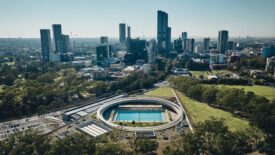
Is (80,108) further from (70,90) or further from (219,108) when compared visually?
(219,108)

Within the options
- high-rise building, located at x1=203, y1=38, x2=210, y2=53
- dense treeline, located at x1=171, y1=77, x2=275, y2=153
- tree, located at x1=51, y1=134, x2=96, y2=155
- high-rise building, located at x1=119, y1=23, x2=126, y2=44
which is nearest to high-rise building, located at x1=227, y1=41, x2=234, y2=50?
high-rise building, located at x1=203, y1=38, x2=210, y2=53

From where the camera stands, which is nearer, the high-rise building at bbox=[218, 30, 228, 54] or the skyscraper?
the skyscraper

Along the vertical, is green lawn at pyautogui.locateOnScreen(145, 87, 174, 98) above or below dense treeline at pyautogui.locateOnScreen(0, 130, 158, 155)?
above

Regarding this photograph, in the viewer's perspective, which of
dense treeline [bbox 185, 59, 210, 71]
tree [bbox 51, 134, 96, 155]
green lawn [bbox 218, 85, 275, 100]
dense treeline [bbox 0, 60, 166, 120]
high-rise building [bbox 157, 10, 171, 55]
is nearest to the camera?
tree [bbox 51, 134, 96, 155]

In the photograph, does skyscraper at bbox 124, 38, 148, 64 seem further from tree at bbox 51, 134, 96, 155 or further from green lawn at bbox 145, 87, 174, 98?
tree at bbox 51, 134, 96, 155

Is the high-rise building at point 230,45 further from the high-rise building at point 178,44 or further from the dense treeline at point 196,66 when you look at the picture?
the dense treeline at point 196,66

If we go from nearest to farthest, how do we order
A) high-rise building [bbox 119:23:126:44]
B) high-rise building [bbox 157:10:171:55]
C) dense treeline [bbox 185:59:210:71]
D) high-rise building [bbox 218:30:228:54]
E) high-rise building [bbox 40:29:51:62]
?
dense treeline [bbox 185:59:210:71] < high-rise building [bbox 40:29:51:62] < high-rise building [bbox 218:30:228:54] < high-rise building [bbox 157:10:171:55] < high-rise building [bbox 119:23:126:44]

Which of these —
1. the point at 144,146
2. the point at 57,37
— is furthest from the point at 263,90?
the point at 57,37

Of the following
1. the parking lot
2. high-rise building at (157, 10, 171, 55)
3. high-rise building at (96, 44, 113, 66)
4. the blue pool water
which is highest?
high-rise building at (157, 10, 171, 55)
